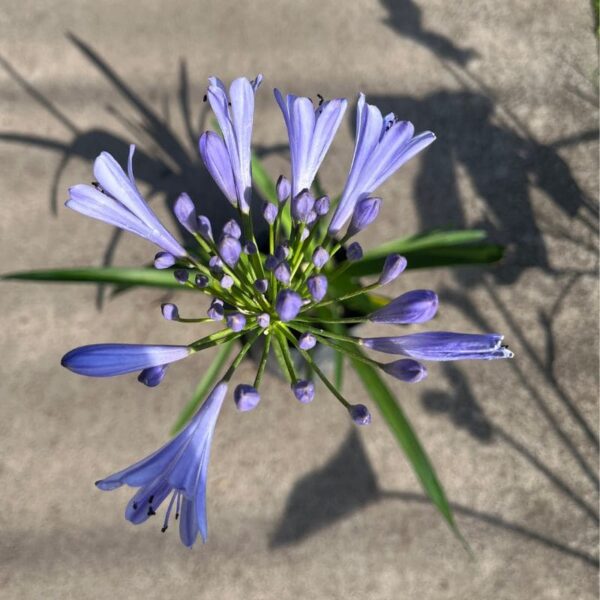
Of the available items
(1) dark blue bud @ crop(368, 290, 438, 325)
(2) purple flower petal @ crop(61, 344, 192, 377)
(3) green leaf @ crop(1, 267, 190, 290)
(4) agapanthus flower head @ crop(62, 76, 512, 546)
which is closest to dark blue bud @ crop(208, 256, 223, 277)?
(4) agapanthus flower head @ crop(62, 76, 512, 546)

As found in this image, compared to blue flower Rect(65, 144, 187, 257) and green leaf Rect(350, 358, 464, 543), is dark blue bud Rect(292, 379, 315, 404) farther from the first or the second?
green leaf Rect(350, 358, 464, 543)

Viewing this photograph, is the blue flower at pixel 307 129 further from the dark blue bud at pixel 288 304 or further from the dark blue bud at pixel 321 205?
the dark blue bud at pixel 288 304

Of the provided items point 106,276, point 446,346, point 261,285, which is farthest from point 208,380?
point 446,346

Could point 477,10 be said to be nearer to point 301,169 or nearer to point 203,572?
point 301,169

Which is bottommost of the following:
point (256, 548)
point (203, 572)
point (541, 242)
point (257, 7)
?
point (203, 572)

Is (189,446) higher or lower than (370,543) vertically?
higher

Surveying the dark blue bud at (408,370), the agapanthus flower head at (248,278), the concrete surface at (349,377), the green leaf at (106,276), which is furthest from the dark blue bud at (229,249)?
the concrete surface at (349,377)

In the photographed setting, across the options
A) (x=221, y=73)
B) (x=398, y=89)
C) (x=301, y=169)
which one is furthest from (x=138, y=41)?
(x=301, y=169)
